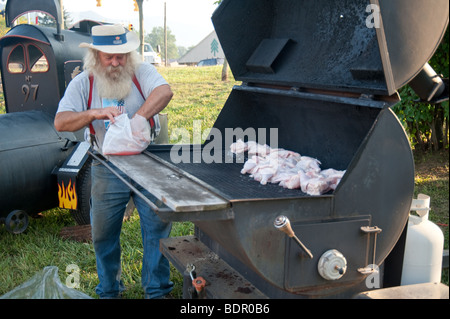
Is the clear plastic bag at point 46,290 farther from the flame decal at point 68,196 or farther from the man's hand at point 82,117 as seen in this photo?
the flame decal at point 68,196

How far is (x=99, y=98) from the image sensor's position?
3123 millimetres

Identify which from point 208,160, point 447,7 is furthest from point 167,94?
point 447,7

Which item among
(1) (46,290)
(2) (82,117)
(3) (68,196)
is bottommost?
(1) (46,290)

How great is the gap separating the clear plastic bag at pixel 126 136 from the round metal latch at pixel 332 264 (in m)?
1.44

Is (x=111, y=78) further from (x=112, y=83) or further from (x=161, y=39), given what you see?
(x=161, y=39)

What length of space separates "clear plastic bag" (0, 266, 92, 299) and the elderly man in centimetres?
40

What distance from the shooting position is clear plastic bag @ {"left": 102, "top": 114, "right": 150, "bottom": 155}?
2.83 m

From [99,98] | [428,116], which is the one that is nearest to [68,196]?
[99,98]

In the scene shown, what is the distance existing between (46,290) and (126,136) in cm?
110

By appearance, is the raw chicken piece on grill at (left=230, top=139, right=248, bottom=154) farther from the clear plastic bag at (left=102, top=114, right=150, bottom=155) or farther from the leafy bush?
the leafy bush

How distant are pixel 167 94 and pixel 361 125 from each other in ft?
4.13

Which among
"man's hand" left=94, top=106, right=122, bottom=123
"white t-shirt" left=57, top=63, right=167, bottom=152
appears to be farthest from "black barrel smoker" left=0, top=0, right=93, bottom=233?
"man's hand" left=94, top=106, right=122, bottom=123

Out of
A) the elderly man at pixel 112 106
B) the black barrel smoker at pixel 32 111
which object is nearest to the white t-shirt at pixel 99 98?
the elderly man at pixel 112 106

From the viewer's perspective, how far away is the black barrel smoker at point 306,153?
6.83 ft
